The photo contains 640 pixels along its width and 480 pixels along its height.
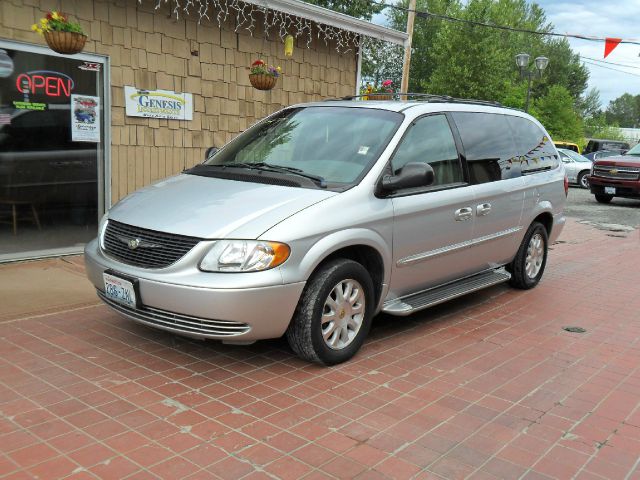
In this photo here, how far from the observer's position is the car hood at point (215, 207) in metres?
3.92

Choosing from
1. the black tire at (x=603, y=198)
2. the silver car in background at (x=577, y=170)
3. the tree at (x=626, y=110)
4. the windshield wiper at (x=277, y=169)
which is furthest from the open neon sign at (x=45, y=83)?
the tree at (x=626, y=110)

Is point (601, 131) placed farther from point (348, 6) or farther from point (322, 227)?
point (322, 227)

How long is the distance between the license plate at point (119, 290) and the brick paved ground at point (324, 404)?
0.45 m

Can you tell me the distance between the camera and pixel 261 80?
8.53 metres

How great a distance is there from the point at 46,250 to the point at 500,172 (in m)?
5.19

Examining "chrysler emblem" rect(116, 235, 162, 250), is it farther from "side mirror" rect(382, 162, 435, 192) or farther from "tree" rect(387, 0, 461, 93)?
"tree" rect(387, 0, 461, 93)

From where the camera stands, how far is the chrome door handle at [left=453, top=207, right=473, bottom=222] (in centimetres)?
527

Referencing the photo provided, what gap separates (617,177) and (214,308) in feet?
53.1

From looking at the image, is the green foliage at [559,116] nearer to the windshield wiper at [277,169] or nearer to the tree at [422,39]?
the tree at [422,39]

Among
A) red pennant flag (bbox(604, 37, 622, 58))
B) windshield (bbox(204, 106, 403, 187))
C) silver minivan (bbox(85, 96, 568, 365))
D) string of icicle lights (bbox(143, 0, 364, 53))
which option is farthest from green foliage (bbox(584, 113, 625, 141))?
windshield (bbox(204, 106, 403, 187))

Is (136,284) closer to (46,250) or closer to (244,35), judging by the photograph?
(46,250)

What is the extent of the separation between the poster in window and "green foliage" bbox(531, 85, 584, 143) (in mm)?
34789

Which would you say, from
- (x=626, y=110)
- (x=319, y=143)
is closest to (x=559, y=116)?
(x=319, y=143)

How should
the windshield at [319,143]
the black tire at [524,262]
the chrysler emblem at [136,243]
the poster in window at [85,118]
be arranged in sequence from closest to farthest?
1. the chrysler emblem at [136,243]
2. the windshield at [319,143]
3. the black tire at [524,262]
4. the poster in window at [85,118]
